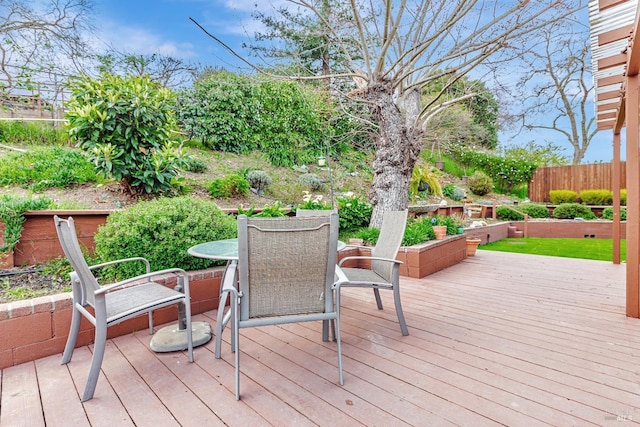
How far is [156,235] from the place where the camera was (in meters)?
2.92

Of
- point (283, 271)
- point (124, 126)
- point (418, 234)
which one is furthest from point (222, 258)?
point (418, 234)

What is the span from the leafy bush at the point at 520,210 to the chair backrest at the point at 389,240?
852 centimetres

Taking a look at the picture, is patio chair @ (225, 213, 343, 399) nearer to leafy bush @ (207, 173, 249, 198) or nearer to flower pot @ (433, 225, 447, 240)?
flower pot @ (433, 225, 447, 240)

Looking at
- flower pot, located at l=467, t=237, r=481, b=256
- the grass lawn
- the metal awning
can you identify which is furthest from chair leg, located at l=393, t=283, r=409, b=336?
the grass lawn

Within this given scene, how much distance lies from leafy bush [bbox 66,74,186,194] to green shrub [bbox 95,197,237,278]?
1299 millimetres

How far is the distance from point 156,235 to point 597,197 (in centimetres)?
1324

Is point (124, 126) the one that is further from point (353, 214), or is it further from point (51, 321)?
point (353, 214)

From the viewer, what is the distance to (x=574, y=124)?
53.6 feet

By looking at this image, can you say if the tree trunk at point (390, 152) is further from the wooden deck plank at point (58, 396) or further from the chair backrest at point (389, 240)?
the wooden deck plank at point (58, 396)

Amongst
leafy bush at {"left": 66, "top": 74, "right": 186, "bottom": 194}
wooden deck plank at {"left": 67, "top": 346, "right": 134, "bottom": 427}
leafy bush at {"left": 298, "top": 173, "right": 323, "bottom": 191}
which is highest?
leafy bush at {"left": 66, "top": 74, "right": 186, "bottom": 194}

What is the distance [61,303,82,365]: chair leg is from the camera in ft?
6.75

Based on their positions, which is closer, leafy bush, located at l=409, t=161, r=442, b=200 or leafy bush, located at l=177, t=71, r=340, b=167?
leafy bush, located at l=177, t=71, r=340, b=167

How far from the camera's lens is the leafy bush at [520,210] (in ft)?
32.6

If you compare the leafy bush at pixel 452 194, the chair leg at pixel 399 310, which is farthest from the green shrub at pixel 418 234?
the leafy bush at pixel 452 194
